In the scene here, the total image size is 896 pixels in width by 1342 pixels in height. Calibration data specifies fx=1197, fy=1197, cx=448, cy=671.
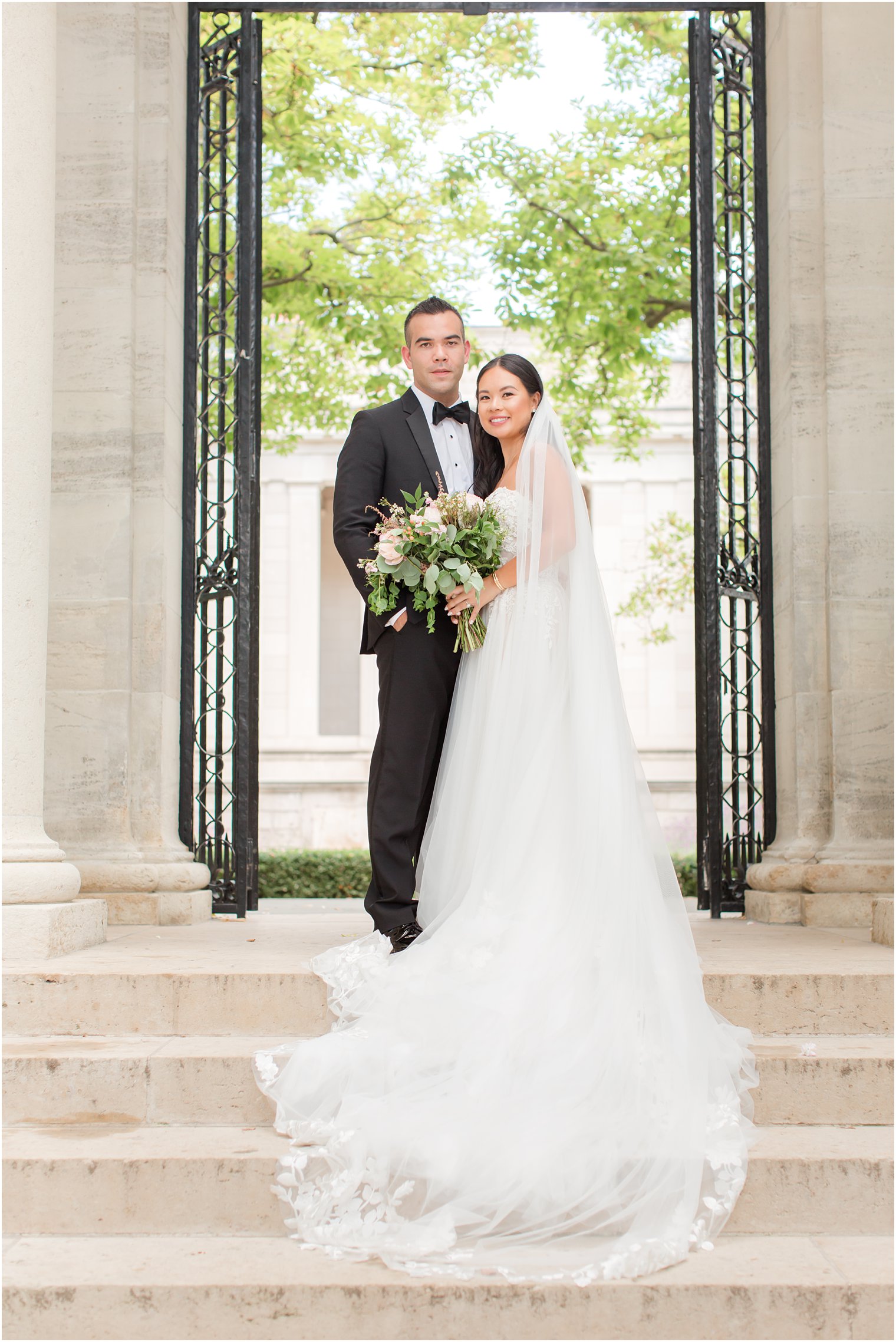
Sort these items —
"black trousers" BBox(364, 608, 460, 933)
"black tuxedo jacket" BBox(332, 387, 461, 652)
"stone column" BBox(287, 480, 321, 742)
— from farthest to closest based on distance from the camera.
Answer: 1. "stone column" BBox(287, 480, 321, 742)
2. "black tuxedo jacket" BBox(332, 387, 461, 652)
3. "black trousers" BBox(364, 608, 460, 933)

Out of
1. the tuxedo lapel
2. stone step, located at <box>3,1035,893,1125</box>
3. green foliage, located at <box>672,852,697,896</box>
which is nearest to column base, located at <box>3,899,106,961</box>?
stone step, located at <box>3,1035,893,1125</box>

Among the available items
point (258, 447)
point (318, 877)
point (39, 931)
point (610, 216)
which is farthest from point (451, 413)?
point (318, 877)

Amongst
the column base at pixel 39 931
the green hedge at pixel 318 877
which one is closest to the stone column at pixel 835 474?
the column base at pixel 39 931

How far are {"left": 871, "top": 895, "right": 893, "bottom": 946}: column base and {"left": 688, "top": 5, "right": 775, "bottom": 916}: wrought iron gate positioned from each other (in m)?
1.60

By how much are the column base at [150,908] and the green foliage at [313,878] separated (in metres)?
6.65

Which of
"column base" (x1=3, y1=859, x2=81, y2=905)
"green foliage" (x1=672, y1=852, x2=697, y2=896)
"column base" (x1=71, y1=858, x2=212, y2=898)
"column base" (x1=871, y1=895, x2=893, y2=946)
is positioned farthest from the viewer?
"green foliage" (x1=672, y1=852, x2=697, y2=896)

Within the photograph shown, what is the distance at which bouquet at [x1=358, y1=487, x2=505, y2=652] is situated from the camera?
4602 millimetres

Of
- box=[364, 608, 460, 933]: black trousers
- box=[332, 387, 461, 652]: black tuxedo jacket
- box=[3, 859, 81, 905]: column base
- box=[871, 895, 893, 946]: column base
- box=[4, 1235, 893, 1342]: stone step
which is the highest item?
box=[332, 387, 461, 652]: black tuxedo jacket

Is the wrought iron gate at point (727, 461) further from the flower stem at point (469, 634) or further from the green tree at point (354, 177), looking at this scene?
the green tree at point (354, 177)

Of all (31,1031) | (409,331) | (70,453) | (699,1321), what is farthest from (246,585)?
(699,1321)

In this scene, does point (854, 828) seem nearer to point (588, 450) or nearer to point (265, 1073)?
point (265, 1073)

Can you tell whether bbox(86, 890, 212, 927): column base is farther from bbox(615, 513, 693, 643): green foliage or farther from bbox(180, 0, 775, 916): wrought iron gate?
bbox(615, 513, 693, 643): green foliage

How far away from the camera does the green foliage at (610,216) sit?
12.2m

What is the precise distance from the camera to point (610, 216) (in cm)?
1237
